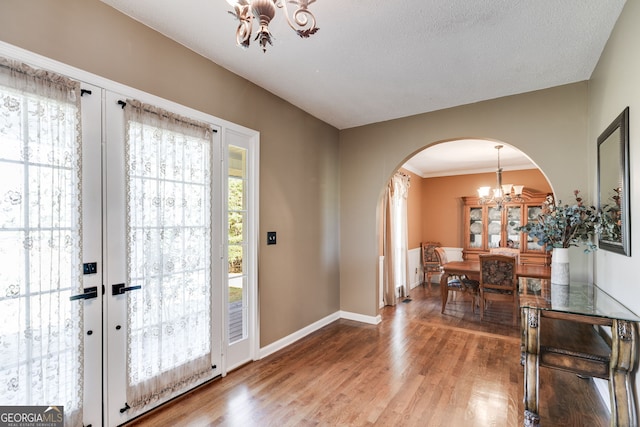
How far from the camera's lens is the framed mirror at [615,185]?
1806 millimetres

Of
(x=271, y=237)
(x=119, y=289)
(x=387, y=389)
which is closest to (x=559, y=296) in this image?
(x=387, y=389)

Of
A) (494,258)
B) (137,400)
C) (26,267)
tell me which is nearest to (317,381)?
(137,400)

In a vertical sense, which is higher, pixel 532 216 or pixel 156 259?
pixel 532 216

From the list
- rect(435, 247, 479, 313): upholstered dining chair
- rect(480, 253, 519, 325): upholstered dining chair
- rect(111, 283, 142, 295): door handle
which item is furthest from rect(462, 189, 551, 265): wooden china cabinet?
rect(111, 283, 142, 295): door handle

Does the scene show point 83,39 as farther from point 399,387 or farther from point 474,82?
point 399,387

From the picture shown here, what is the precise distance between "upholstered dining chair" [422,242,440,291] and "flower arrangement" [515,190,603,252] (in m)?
3.93

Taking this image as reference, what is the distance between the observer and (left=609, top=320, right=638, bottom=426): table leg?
5.40 ft

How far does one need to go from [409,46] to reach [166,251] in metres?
2.50

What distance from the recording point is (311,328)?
3.77m

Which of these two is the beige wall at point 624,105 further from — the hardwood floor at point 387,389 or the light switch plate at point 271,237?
the light switch plate at point 271,237

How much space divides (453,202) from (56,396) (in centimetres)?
736

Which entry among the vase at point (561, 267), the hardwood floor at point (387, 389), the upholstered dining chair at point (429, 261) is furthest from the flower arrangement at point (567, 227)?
the upholstered dining chair at point (429, 261)

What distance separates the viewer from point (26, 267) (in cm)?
157

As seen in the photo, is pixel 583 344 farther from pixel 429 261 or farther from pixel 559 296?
pixel 429 261
